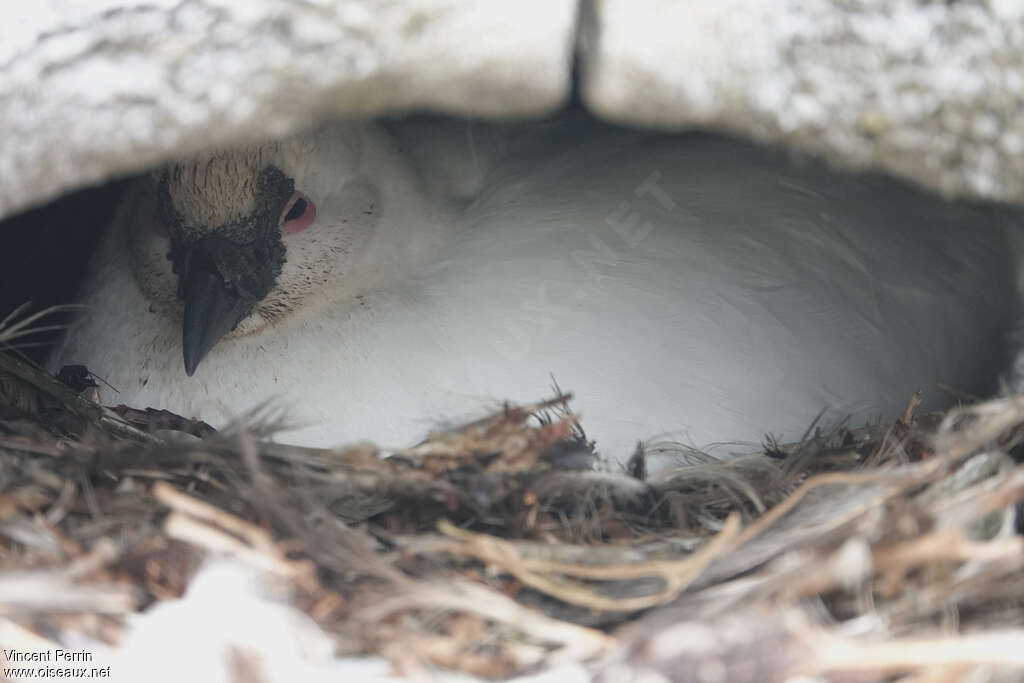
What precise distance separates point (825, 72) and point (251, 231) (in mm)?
739

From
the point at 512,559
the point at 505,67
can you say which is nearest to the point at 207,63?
the point at 505,67

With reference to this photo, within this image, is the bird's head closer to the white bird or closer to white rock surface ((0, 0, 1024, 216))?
the white bird

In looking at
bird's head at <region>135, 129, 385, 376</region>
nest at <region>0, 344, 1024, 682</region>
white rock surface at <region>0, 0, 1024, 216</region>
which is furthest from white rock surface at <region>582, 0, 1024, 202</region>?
bird's head at <region>135, 129, 385, 376</region>

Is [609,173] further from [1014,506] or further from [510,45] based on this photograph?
[1014,506]

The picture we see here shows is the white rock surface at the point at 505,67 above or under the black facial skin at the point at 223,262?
above

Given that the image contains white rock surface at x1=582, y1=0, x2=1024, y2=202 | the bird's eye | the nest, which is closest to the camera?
the nest

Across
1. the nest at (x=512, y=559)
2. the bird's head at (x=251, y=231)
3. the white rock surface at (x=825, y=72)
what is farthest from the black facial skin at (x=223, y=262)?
the white rock surface at (x=825, y=72)

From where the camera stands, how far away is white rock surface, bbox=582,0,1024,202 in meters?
0.83

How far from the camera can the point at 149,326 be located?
1.38 meters

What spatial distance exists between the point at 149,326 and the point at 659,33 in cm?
85

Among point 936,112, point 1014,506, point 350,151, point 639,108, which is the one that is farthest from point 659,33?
point 350,151

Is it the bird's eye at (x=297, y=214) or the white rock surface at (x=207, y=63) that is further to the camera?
the bird's eye at (x=297, y=214)

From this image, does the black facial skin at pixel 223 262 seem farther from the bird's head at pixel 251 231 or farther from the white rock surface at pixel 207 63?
the white rock surface at pixel 207 63

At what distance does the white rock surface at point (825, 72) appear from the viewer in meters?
0.83
